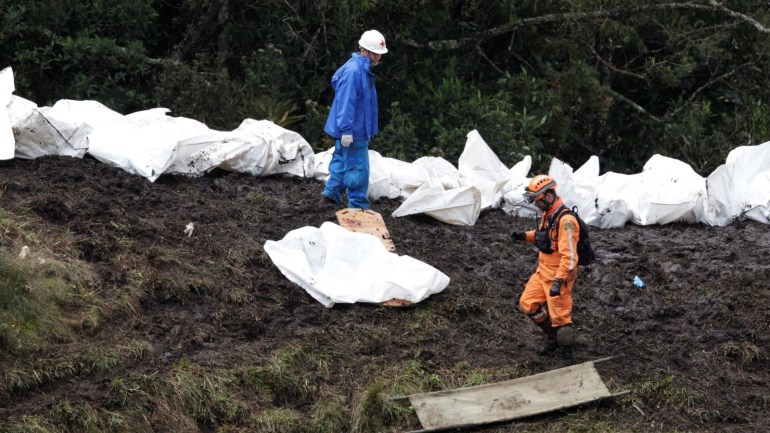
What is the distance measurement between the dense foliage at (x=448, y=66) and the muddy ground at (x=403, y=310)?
10.5 ft

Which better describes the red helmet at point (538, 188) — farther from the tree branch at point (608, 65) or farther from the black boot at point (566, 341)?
the tree branch at point (608, 65)

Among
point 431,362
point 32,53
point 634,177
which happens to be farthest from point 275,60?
point 431,362

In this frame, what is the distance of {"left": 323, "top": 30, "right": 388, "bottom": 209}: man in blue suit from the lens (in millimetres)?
8281

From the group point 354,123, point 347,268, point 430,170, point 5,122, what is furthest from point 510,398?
point 5,122

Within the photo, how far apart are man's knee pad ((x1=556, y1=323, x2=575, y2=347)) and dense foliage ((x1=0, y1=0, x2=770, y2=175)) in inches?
202

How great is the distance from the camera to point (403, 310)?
721 centimetres

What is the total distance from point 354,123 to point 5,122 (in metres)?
2.73

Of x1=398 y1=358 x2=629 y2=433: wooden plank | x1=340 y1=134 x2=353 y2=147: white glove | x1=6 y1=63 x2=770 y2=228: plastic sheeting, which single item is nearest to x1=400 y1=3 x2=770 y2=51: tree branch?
x1=6 y1=63 x2=770 y2=228: plastic sheeting

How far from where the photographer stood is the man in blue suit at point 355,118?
27.2 ft

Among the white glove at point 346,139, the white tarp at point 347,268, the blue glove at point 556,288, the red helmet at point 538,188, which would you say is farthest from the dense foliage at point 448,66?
the blue glove at point 556,288

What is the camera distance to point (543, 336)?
7.04 meters

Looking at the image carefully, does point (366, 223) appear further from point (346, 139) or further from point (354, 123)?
point (354, 123)

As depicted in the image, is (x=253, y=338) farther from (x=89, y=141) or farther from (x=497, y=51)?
(x=497, y=51)

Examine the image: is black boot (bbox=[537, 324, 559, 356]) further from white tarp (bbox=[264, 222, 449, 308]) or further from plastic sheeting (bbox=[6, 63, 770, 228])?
plastic sheeting (bbox=[6, 63, 770, 228])
